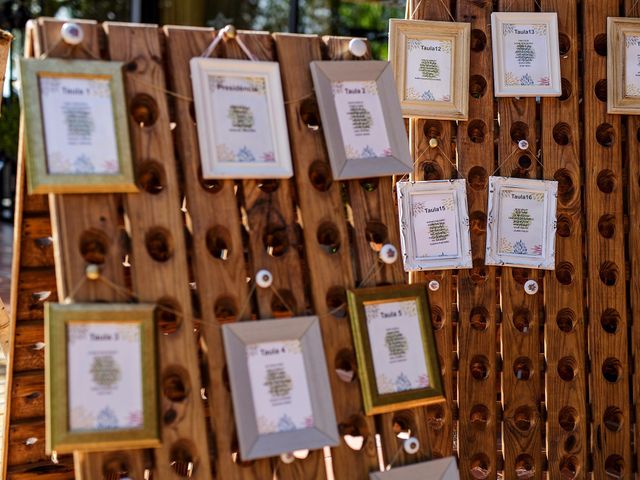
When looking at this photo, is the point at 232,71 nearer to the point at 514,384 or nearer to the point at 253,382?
the point at 253,382

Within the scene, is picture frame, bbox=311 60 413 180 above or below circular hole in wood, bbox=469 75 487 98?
below

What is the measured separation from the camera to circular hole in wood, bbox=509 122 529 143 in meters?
2.51

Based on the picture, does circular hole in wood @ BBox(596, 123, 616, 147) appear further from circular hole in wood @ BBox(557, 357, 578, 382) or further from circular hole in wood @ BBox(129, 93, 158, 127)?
circular hole in wood @ BBox(129, 93, 158, 127)

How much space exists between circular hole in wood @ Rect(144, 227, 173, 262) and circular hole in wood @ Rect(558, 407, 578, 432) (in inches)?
53.3

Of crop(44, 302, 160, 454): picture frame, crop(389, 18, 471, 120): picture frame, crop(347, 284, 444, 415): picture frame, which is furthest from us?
crop(389, 18, 471, 120): picture frame

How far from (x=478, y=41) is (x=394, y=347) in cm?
110

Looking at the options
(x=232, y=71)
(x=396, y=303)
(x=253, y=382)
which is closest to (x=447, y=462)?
(x=396, y=303)

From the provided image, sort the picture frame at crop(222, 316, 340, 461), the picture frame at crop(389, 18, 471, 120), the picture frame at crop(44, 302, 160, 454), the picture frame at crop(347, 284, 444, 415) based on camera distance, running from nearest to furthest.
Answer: the picture frame at crop(44, 302, 160, 454)
the picture frame at crop(222, 316, 340, 461)
the picture frame at crop(347, 284, 444, 415)
the picture frame at crop(389, 18, 471, 120)

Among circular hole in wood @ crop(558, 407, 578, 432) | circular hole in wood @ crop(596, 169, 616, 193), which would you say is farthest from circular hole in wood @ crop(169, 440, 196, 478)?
circular hole in wood @ crop(596, 169, 616, 193)

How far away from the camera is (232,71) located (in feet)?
5.72

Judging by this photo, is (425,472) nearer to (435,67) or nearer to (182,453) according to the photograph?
(182,453)

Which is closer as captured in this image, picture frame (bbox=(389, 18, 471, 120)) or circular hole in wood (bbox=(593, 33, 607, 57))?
picture frame (bbox=(389, 18, 471, 120))

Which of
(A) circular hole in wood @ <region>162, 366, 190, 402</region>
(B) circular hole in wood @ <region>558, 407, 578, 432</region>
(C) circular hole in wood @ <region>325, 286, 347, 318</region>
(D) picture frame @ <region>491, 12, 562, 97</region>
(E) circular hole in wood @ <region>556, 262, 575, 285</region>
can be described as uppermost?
(D) picture frame @ <region>491, 12, 562, 97</region>

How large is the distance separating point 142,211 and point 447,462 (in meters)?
0.81
